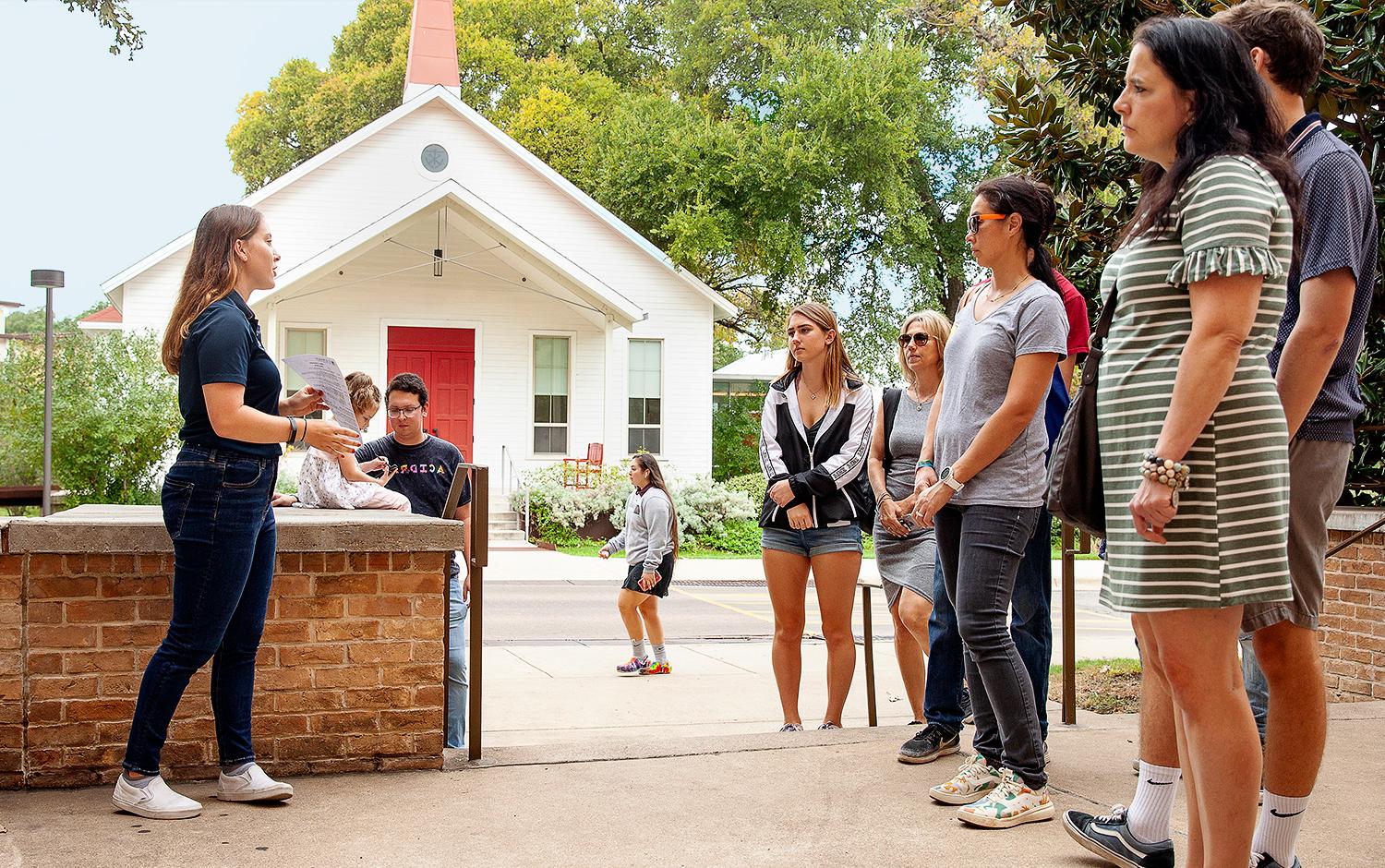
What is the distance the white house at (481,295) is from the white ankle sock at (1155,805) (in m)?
17.1

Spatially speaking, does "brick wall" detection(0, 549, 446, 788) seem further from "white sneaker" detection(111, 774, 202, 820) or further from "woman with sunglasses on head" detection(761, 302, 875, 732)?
"woman with sunglasses on head" detection(761, 302, 875, 732)

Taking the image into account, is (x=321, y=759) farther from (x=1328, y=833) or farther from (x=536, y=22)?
(x=536, y=22)

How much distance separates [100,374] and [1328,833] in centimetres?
1796

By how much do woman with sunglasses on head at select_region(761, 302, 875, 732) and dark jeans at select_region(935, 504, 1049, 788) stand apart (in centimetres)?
152

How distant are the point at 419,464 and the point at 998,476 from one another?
124 inches

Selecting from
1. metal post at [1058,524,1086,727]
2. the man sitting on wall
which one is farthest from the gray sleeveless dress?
the man sitting on wall

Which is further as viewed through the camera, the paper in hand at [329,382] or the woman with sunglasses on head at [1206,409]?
the paper in hand at [329,382]

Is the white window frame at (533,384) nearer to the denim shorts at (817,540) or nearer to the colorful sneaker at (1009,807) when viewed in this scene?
the denim shorts at (817,540)

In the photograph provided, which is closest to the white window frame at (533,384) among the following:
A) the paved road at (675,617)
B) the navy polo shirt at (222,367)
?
the paved road at (675,617)

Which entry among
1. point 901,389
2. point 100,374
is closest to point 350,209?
point 100,374

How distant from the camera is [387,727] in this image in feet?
14.9

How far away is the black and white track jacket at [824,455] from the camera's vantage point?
5.64 metres

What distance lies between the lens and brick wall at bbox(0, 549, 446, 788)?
4199 mm

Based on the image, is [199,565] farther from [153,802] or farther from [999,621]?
[999,621]
